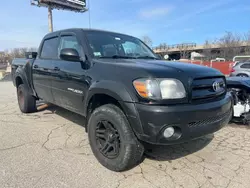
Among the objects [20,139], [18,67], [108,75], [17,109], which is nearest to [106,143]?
[108,75]

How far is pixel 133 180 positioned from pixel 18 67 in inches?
174

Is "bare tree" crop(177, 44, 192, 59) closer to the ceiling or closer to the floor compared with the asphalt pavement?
closer to the ceiling

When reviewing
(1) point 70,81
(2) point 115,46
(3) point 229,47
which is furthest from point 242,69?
(3) point 229,47

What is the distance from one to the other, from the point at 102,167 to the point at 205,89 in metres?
1.65

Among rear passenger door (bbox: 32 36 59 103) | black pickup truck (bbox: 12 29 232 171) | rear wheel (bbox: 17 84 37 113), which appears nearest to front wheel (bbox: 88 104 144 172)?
black pickup truck (bbox: 12 29 232 171)

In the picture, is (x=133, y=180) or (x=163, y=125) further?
(x=133, y=180)

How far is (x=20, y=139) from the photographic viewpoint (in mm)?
3924

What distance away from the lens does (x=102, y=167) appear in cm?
296

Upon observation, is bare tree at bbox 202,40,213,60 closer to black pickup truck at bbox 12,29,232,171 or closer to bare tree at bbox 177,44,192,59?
bare tree at bbox 177,44,192,59

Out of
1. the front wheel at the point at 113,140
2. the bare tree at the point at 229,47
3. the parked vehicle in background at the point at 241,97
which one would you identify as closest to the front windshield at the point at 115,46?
the front wheel at the point at 113,140

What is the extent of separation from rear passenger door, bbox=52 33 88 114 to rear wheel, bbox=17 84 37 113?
1.70m

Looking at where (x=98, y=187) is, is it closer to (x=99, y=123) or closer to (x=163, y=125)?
(x=99, y=123)

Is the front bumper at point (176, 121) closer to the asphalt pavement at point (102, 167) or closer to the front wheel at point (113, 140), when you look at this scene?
the front wheel at point (113, 140)

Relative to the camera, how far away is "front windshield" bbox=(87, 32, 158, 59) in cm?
344
